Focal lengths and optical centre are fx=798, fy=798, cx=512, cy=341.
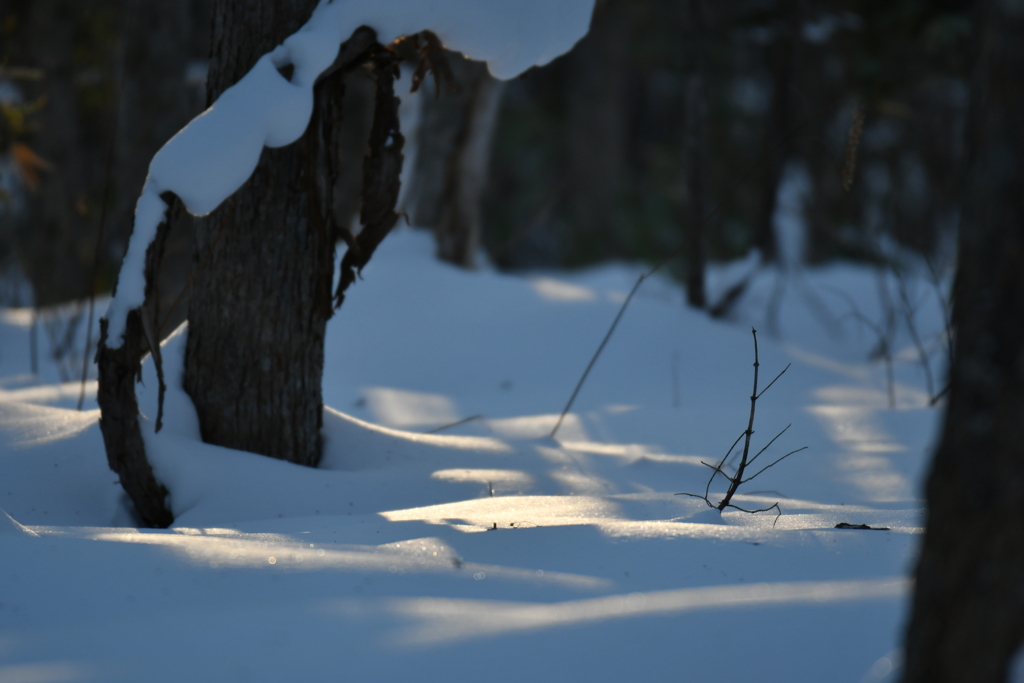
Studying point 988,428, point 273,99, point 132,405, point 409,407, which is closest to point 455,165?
point 409,407

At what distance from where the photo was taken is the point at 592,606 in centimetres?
124

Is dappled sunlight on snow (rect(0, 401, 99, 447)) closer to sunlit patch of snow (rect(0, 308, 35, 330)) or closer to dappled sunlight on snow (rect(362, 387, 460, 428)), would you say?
dappled sunlight on snow (rect(362, 387, 460, 428))

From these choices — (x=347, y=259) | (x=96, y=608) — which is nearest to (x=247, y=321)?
(x=347, y=259)

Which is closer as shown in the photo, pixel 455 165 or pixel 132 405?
pixel 132 405

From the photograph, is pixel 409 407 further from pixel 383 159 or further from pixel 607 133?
pixel 607 133

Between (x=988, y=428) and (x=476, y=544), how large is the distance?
3.17 ft

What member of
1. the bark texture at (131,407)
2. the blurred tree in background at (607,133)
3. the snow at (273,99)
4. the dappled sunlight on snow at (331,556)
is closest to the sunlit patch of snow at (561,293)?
the blurred tree in background at (607,133)

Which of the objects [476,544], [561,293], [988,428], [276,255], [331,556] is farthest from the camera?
[561,293]

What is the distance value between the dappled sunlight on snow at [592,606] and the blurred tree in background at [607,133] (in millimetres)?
1268

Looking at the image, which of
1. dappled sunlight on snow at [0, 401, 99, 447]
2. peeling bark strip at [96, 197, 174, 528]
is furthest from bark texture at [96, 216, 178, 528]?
dappled sunlight on snow at [0, 401, 99, 447]

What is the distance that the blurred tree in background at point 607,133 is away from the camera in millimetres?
5582

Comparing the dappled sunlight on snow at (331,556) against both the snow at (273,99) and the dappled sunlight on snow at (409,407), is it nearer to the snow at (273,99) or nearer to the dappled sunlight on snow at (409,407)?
the snow at (273,99)

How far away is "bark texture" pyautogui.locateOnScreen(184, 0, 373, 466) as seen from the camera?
2244 millimetres

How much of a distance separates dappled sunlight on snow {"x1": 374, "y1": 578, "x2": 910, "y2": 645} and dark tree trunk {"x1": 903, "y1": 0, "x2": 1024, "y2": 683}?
0.38 meters
